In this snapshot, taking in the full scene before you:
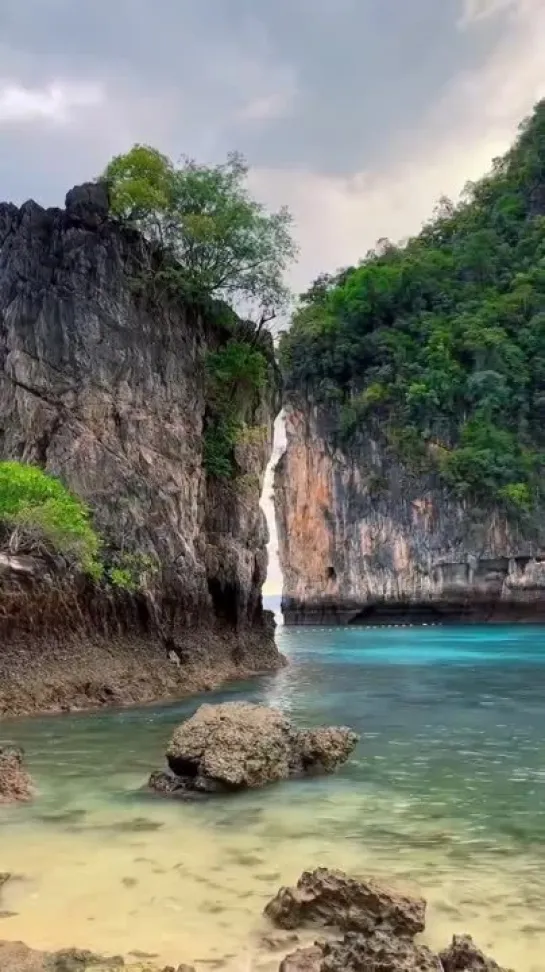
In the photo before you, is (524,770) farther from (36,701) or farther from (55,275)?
(55,275)

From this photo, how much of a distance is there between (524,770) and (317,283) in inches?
2332

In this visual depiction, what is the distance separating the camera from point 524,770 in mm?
7965

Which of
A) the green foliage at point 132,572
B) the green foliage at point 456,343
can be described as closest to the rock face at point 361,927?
the green foliage at point 132,572

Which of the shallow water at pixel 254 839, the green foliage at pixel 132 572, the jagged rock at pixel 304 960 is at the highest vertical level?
the green foliage at pixel 132 572

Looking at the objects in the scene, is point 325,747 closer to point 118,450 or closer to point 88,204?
point 118,450

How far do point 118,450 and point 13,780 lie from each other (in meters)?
10.0

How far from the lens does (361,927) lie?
3.99m

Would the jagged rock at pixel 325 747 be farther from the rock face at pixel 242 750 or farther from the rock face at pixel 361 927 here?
the rock face at pixel 361 927

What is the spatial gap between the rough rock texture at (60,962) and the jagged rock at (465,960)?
111cm

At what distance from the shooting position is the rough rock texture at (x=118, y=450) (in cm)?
1368

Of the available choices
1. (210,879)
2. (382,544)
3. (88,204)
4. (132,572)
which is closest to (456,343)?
(382,544)

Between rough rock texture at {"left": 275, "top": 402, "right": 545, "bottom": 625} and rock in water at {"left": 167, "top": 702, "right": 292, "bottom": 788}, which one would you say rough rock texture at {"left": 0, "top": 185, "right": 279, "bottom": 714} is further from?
rough rock texture at {"left": 275, "top": 402, "right": 545, "bottom": 625}

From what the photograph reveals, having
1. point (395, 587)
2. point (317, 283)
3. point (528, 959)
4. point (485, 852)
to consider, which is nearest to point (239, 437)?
point (485, 852)

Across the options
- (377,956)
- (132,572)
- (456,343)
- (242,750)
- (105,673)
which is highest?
(456,343)
